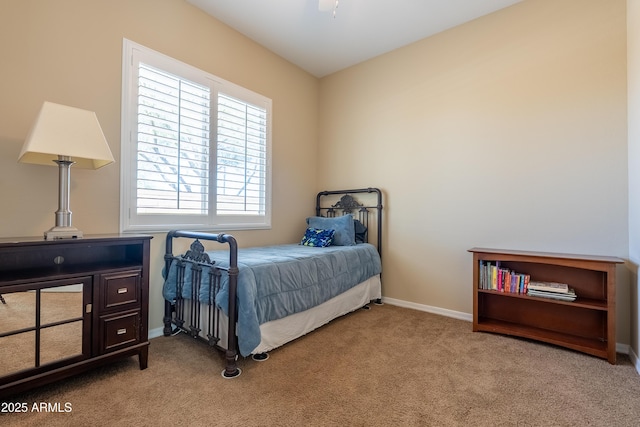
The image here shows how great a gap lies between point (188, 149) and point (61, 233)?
121 centimetres

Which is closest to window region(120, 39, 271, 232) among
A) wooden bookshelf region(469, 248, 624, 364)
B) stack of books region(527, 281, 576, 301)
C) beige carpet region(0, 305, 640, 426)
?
beige carpet region(0, 305, 640, 426)

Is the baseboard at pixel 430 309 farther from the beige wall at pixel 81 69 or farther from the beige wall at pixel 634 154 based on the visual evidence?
the beige wall at pixel 81 69

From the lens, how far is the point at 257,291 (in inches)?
77.5

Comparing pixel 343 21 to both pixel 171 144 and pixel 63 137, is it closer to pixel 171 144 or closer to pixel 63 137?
pixel 171 144

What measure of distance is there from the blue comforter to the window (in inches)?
22.8

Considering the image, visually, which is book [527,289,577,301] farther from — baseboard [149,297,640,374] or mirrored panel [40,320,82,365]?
mirrored panel [40,320,82,365]

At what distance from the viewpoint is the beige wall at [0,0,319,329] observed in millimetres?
1795

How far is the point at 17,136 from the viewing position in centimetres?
182

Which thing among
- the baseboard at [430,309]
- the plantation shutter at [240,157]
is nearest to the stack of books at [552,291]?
the baseboard at [430,309]

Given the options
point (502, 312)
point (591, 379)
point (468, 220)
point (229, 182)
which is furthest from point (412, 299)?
point (229, 182)

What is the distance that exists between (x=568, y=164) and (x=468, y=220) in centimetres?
89

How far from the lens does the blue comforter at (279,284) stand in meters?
1.85

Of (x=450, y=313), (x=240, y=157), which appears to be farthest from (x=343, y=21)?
(x=450, y=313)

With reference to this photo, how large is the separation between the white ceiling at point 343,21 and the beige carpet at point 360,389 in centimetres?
298
